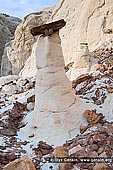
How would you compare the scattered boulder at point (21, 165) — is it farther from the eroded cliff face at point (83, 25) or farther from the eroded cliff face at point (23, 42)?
the eroded cliff face at point (23, 42)

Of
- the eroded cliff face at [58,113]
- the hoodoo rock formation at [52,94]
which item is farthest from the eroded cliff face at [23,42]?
the hoodoo rock formation at [52,94]

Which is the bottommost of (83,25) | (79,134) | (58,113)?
(79,134)

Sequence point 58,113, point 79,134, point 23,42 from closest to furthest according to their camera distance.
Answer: point 79,134, point 58,113, point 23,42

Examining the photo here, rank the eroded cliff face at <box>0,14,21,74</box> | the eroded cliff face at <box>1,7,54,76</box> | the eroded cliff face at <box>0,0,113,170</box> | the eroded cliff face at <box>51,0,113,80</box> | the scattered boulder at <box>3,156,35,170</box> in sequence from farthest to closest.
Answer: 1. the eroded cliff face at <box>0,14,21,74</box>
2. the eroded cliff face at <box>1,7,54,76</box>
3. the eroded cliff face at <box>51,0,113,80</box>
4. the eroded cliff face at <box>0,0,113,170</box>
5. the scattered boulder at <box>3,156,35,170</box>

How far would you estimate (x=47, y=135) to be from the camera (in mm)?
4219

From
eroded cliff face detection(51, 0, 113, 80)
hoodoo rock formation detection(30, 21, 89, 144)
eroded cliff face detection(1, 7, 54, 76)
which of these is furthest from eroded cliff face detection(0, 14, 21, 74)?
hoodoo rock formation detection(30, 21, 89, 144)

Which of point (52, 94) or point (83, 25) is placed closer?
point (52, 94)

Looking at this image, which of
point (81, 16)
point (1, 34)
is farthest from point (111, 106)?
point (1, 34)

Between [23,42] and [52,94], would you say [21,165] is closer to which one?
[52,94]

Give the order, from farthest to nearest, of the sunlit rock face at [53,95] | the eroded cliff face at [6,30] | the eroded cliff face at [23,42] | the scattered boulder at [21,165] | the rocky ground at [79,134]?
1. the eroded cliff face at [6,30]
2. the eroded cliff face at [23,42]
3. the sunlit rock face at [53,95]
4. the rocky ground at [79,134]
5. the scattered boulder at [21,165]

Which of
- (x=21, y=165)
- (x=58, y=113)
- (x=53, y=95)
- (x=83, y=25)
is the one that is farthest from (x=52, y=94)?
(x=83, y=25)

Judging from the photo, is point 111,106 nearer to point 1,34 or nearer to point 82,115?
point 82,115

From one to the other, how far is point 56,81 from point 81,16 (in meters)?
5.35

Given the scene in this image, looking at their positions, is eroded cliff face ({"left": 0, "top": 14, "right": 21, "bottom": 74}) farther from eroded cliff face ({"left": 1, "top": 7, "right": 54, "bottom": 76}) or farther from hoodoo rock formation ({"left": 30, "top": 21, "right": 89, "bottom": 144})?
hoodoo rock formation ({"left": 30, "top": 21, "right": 89, "bottom": 144})
